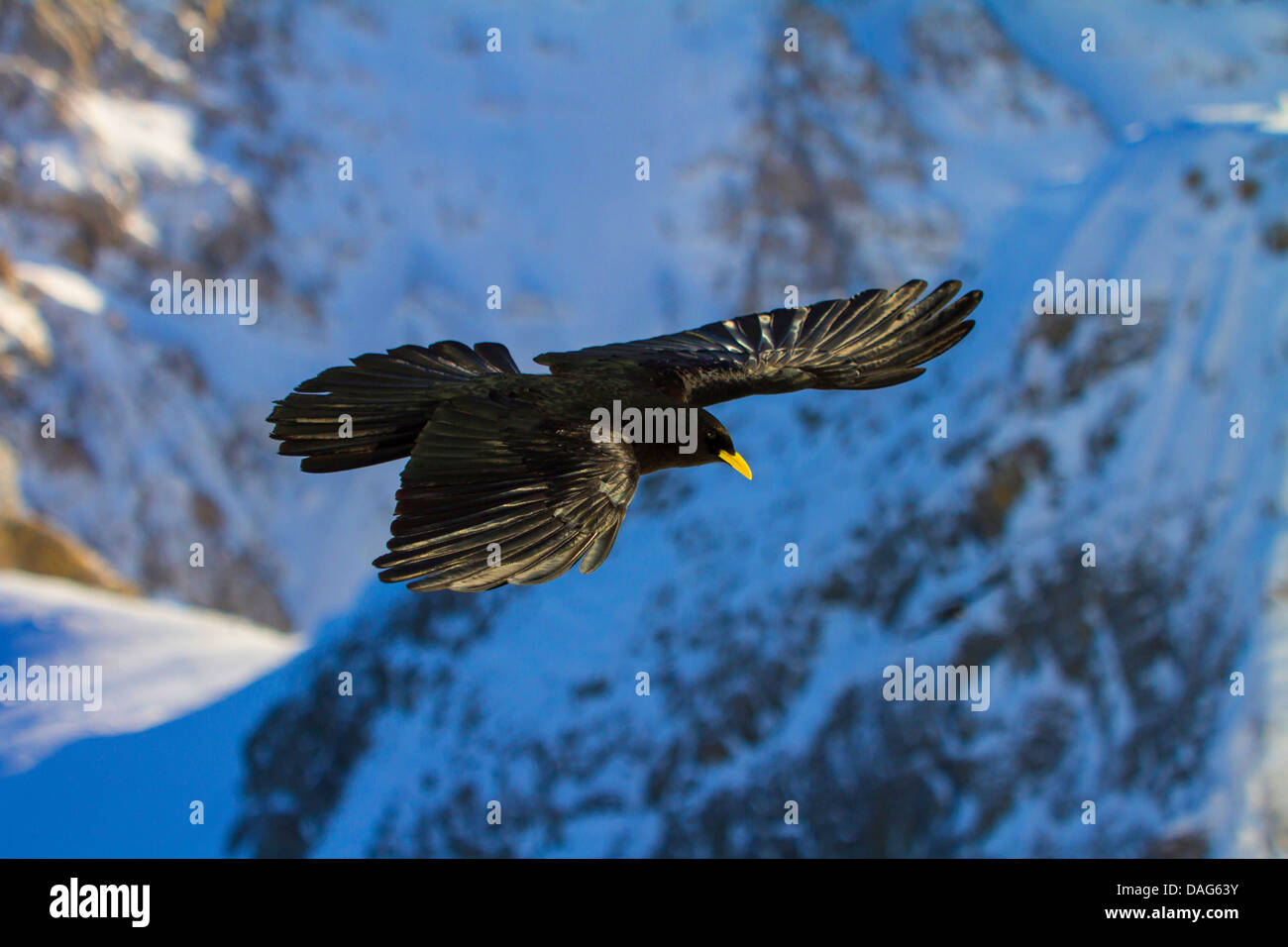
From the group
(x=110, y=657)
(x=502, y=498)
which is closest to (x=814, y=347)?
(x=502, y=498)

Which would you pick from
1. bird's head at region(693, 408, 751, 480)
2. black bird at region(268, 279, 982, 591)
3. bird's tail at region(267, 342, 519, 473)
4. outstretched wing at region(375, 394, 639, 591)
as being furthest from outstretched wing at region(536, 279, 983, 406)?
outstretched wing at region(375, 394, 639, 591)

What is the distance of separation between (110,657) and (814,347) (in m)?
40.9

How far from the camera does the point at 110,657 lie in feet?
155

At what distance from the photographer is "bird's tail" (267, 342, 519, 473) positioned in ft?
29.0

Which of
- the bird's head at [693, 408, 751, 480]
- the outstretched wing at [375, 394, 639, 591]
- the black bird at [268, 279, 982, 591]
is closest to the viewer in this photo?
the outstretched wing at [375, 394, 639, 591]

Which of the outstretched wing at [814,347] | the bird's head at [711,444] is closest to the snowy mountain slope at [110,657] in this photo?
the outstretched wing at [814,347]

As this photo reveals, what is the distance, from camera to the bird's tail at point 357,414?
8.85 metres

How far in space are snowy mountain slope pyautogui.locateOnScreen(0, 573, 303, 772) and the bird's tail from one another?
1180 inches

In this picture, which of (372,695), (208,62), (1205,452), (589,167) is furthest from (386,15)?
(1205,452)

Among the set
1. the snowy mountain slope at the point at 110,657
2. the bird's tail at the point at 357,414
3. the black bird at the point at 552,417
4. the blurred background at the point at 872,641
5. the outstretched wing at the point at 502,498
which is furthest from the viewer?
the snowy mountain slope at the point at 110,657

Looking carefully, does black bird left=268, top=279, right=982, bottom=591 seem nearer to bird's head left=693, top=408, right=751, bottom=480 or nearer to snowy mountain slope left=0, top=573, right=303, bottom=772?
bird's head left=693, top=408, right=751, bottom=480

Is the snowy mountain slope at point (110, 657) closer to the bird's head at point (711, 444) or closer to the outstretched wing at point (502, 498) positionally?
the bird's head at point (711, 444)

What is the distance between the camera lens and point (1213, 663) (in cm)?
2944

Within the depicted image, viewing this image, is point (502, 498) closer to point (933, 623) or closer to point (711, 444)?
point (711, 444)
